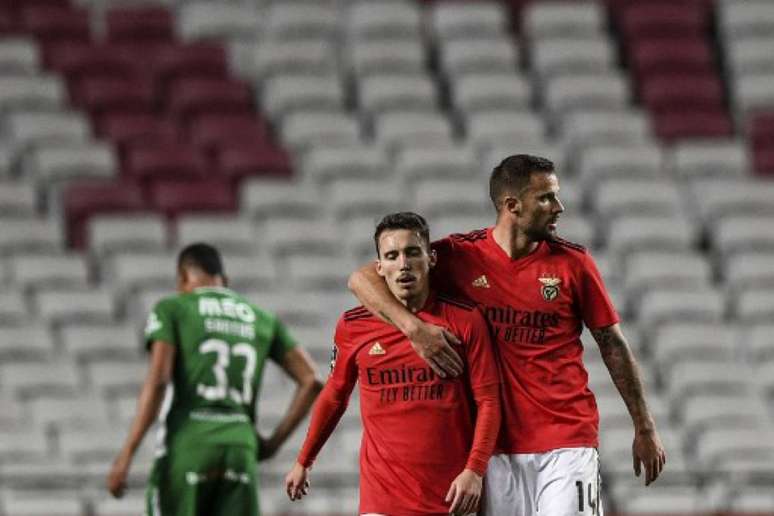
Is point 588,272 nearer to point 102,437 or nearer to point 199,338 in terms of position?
point 199,338

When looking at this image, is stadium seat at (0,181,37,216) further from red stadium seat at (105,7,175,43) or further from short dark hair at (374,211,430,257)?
short dark hair at (374,211,430,257)

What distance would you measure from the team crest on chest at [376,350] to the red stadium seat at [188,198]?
8.14m

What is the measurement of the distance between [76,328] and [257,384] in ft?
16.0

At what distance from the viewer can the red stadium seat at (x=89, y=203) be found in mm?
14414

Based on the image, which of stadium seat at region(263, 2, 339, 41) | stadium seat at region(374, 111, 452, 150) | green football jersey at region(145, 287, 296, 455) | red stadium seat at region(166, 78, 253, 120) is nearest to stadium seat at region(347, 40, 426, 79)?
stadium seat at region(263, 2, 339, 41)

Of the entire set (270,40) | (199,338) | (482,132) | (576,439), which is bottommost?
(576,439)

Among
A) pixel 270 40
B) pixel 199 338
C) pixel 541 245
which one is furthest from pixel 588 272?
pixel 270 40

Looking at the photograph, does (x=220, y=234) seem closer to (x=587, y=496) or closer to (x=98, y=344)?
(x=98, y=344)

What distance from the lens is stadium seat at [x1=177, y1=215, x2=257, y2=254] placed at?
14.2m

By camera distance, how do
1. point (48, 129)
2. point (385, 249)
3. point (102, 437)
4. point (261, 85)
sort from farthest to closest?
point (261, 85) < point (48, 129) < point (102, 437) < point (385, 249)

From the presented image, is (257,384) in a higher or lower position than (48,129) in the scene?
lower

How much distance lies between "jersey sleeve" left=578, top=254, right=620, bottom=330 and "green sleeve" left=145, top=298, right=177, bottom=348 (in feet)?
7.15

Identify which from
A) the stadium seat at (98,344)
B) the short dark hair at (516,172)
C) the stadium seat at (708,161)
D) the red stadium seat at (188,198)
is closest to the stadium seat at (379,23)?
the red stadium seat at (188,198)

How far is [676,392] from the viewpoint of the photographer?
43.3 feet
